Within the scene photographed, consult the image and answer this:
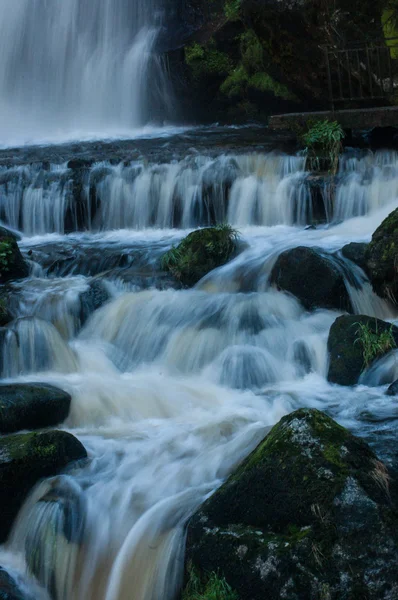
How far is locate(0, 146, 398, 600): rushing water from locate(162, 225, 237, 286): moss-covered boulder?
0.51 feet

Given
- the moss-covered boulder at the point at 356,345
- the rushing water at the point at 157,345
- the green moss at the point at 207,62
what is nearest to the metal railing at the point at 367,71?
the rushing water at the point at 157,345

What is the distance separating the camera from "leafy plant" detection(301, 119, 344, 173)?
12.1 m

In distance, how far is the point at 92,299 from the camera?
957cm

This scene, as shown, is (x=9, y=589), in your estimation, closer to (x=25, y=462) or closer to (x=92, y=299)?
(x=25, y=462)

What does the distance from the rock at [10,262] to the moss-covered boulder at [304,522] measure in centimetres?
632

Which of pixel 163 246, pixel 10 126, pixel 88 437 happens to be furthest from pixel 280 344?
pixel 10 126

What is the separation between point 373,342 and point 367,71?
7276mm

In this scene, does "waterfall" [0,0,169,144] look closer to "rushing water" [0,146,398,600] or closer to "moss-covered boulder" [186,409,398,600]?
"rushing water" [0,146,398,600]

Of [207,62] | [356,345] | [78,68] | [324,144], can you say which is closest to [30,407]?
[356,345]

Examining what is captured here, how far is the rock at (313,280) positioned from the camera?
8.88 meters

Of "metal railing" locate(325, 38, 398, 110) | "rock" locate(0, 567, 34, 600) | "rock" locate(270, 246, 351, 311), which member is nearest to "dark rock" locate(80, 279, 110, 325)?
"rock" locate(270, 246, 351, 311)

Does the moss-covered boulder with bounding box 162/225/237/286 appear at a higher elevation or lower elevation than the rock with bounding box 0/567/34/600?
higher

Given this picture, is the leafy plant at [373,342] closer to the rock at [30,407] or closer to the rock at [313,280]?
the rock at [313,280]

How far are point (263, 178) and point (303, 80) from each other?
3378mm
